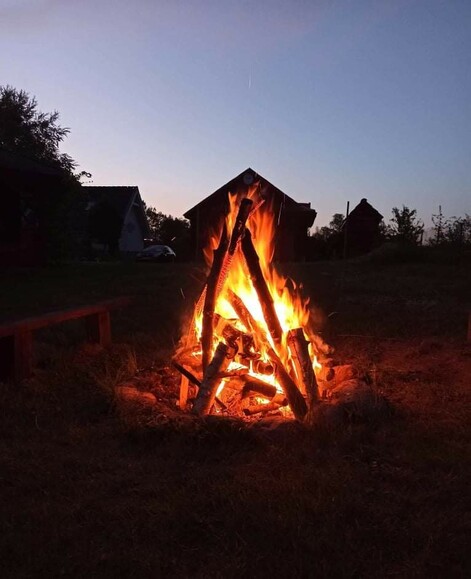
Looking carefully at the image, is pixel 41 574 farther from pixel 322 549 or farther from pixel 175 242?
pixel 175 242

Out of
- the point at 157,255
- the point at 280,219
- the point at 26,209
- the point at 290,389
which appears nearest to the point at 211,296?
the point at 290,389

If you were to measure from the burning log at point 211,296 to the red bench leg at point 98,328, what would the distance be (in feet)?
7.70

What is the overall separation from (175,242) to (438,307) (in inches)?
1564

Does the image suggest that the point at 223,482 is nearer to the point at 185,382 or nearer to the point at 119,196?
the point at 185,382

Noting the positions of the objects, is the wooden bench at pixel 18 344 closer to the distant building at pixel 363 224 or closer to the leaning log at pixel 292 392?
the leaning log at pixel 292 392

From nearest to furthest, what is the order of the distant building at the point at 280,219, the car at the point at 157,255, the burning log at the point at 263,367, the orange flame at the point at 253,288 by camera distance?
1. the burning log at the point at 263,367
2. the orange flame at the point at 253,288
3. the distant building at the point at 280,219
4. the car at the point at 157,255

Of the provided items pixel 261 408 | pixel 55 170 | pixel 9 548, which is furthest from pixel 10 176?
pixel 9 548

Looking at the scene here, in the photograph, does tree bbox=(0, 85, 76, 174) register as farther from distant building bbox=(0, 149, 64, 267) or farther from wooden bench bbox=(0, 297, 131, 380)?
wooden bench bbox=(0, 297, 131, 380)

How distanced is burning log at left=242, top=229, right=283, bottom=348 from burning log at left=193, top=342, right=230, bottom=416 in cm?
41

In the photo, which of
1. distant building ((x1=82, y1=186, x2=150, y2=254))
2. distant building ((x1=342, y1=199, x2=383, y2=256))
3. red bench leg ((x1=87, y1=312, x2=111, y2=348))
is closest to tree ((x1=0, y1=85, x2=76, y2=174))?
distant building ((x1=82, y1=186, x2=150, y2=254))

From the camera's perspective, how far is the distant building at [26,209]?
18484mm

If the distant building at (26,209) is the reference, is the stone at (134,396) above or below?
below

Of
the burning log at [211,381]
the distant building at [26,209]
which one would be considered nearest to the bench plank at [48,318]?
the burning log at [211,381]

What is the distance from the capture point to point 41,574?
2.62m
